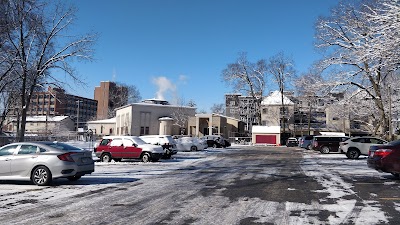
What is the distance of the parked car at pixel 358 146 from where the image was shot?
26562mm

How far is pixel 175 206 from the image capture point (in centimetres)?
821

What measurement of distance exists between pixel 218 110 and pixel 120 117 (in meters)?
50.1

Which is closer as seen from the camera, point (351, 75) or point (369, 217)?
point (369, 217)

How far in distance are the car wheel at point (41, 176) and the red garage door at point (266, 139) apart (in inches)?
2257

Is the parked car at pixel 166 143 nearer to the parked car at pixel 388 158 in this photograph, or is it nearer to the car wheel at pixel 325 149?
the parked car at pixel 388 158

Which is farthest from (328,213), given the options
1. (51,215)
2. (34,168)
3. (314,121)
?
(314,121)

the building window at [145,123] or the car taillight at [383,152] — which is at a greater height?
the building window at [145,123]

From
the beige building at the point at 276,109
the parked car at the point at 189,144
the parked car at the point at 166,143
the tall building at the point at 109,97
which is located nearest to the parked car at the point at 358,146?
the parked car at the point at 166,143

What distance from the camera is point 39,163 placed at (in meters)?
11.6

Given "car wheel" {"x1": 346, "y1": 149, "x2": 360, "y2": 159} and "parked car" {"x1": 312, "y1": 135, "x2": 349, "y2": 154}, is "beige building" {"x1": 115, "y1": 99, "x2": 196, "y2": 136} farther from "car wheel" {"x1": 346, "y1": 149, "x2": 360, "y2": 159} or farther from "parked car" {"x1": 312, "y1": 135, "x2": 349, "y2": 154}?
"car wheel" {"x1": 346, "y1": 149, "x2": 360, "y2": 159}

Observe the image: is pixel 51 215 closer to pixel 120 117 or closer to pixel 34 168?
pixel 34 168

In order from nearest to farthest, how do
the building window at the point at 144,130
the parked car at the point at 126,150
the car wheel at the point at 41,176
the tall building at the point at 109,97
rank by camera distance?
the car wheel at the point at 41,176 → the parked car at the point at 126,150 → the building window at the point at 144,130 → the tall building at the point at 109,97

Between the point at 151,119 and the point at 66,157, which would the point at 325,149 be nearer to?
the point at 66,157

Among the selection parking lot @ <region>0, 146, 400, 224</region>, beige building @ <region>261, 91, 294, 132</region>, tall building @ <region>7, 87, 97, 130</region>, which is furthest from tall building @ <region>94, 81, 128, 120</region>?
parking lot @ <region>0, 146, 400, 224</region>
